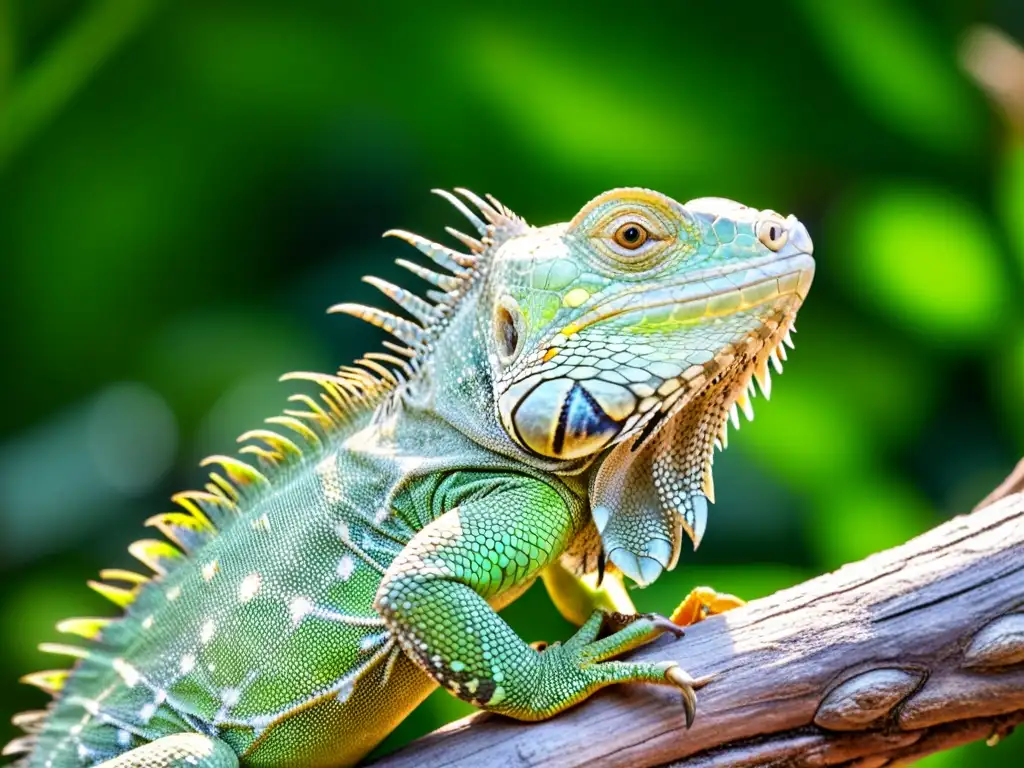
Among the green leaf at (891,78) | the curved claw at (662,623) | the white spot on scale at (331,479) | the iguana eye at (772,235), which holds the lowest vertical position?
the curved claw at (662,623)

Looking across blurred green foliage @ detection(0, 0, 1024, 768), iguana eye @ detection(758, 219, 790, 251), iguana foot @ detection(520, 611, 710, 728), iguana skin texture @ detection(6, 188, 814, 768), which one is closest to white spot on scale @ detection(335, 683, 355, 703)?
iguana skin texture @ detection(6, 188, 814, 768)

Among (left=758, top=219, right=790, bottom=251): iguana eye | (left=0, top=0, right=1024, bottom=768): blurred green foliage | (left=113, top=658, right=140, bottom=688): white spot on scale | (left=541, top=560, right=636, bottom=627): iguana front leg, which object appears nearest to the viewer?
(left=758, top=219, right=790, bottom=251): iguana eye

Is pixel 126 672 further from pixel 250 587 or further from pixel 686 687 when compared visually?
pixel 686 687

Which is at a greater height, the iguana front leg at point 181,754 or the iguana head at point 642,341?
the iguana head at point 642,341

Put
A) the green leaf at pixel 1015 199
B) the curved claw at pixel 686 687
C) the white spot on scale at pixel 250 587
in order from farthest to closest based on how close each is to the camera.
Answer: the green leaf at pixel 1015 199, the white spot on scale at pixel 250 587, the curved claw at pixel 686 687

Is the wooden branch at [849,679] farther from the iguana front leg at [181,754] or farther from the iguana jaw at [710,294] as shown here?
the iguana jaw at [710,294]

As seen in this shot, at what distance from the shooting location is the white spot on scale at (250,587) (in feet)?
9.38

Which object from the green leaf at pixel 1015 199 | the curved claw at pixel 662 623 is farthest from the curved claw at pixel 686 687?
the green leaf at pixel 1015 199

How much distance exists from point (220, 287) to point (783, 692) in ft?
16.6

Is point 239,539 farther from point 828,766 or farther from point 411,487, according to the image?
point 828,766

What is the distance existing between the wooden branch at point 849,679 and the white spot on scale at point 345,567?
531 millimetres

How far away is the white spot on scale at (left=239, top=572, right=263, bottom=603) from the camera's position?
9.38 feet

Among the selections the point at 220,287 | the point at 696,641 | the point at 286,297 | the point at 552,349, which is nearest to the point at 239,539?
the point at 552,349

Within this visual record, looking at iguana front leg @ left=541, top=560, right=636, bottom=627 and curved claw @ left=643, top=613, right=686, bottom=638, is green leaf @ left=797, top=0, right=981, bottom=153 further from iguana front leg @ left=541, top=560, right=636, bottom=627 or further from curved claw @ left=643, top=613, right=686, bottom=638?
curved claw @ left=643, top=613, right=686, bottom=638
